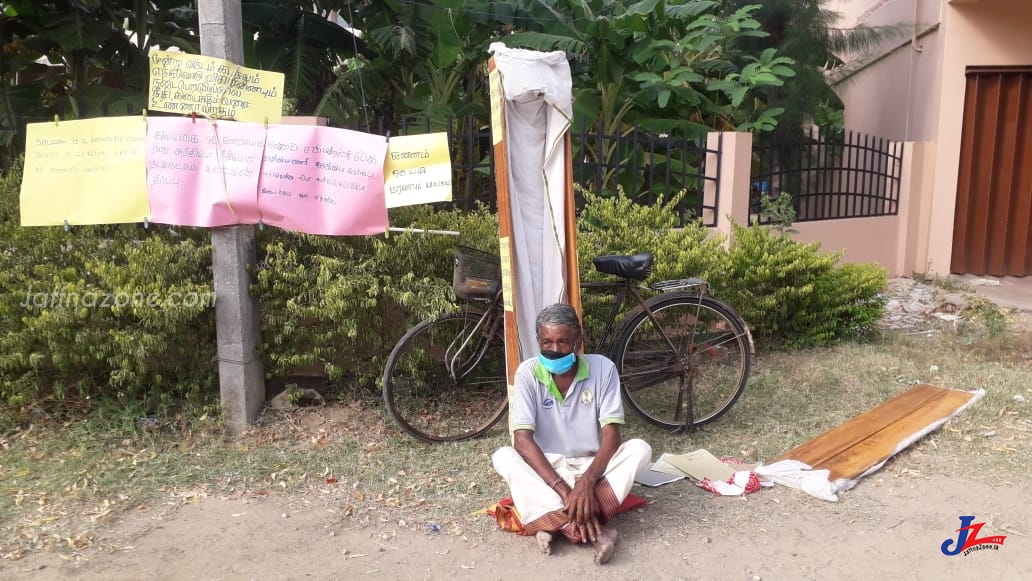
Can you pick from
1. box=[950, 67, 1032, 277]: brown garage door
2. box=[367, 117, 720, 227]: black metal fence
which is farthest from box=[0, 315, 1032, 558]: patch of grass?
box=[950, 67, 1032, 277]: brown garage door

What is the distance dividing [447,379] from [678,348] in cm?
138

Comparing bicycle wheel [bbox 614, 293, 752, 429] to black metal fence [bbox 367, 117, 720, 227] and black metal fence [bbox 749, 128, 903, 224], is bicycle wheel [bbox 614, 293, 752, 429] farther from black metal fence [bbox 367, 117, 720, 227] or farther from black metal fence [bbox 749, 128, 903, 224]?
black metal fence [bbox 749, 128, 903, 224]

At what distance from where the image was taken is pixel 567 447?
344 centimetres

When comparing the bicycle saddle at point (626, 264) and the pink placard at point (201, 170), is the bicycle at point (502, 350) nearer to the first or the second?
the bicycle saddle at point (626, 264)

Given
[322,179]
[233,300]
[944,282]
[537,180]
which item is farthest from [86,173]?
[944,282]

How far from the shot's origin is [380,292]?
170 inches

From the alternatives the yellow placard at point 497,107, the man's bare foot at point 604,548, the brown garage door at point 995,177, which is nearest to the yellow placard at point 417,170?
the yellow placard at point 497,107

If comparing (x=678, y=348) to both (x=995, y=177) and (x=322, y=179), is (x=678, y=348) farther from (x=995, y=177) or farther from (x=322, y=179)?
(x=995, y=177)

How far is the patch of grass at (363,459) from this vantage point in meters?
3.52

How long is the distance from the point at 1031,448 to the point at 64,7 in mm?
7799

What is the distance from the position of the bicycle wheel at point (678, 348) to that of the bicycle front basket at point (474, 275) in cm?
79

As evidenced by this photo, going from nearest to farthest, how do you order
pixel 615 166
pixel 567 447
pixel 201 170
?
pixel 567 447, pixel 201 170, pixel 615 166

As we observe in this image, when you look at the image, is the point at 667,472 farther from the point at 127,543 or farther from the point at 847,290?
the point at 847,290

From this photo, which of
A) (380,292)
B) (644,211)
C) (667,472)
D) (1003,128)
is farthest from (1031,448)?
(1003,128)
